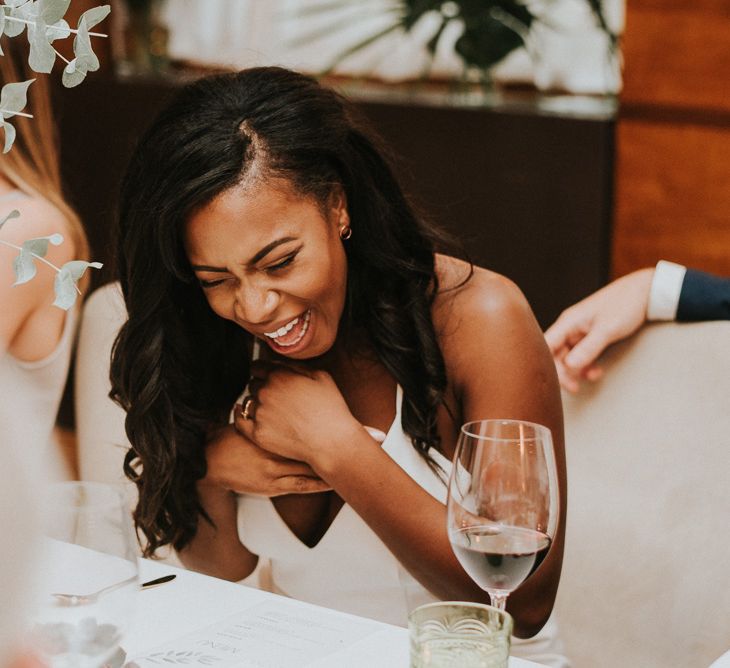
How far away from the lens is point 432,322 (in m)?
1.71

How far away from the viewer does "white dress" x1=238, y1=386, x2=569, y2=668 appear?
65.5 inches

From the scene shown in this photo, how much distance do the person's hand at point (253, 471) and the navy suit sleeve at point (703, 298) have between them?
0.60 meters

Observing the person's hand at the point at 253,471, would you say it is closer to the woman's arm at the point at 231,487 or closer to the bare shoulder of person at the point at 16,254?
the woman's arm at the point at 231,487

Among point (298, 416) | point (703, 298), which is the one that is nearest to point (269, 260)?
point (298, 416)

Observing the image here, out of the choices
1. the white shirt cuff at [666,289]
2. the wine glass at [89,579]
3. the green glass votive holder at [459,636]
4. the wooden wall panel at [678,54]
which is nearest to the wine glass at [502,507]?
the green glass votive holder at [459,636]

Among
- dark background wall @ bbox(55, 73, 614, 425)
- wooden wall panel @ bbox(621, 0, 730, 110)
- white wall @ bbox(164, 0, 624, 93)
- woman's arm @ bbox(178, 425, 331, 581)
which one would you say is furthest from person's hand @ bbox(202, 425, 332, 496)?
wooden wall panel @ bbox(621, 0, 730, 110)

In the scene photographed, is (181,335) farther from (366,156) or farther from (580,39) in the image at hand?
(580,39)

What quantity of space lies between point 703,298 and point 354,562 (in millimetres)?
661

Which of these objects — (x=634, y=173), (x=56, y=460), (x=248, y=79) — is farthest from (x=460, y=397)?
(x=634, y=173)

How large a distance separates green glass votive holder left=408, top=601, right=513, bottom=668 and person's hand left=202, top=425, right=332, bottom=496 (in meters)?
0.67

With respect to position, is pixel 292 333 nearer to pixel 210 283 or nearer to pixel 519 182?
pixel 210 283

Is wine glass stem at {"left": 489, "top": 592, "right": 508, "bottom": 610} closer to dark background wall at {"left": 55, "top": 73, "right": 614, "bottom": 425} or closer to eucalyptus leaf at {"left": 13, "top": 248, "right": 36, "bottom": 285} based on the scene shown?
eucalyptus leaf at {"left": 13, "top": 248, "right": 36, "bottom": 285}

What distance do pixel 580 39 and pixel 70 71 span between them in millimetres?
2936

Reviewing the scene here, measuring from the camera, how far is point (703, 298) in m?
1.63
